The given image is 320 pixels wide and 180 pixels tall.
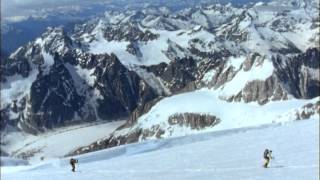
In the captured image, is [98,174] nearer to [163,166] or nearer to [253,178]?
[163,166]

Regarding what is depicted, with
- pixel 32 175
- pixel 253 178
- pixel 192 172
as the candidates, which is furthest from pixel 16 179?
pixel 253 178

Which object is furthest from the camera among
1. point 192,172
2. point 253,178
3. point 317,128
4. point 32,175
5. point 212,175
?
point 317,128

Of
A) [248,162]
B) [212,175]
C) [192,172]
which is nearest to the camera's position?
[212,175]

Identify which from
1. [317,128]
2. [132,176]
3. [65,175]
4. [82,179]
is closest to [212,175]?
[132,176]

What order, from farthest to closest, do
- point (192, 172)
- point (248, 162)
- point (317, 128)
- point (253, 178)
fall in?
point (317, 128) < point (248, 162) < point (192, 172) < point (253, 178)

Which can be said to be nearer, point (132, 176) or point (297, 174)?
point (297, 174)

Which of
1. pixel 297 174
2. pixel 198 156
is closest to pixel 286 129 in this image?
pixel 198 156

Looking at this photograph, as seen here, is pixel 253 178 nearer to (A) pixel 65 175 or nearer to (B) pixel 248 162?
(B) pixel 248 162

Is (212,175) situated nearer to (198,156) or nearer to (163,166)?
(163,166)

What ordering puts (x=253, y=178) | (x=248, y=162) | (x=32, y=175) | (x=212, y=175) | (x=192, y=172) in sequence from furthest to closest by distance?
(x=32, y=175)
(x=248, y=162)
(x=192, y=172)
(x=212, y=175)
(x=253, y=178)
